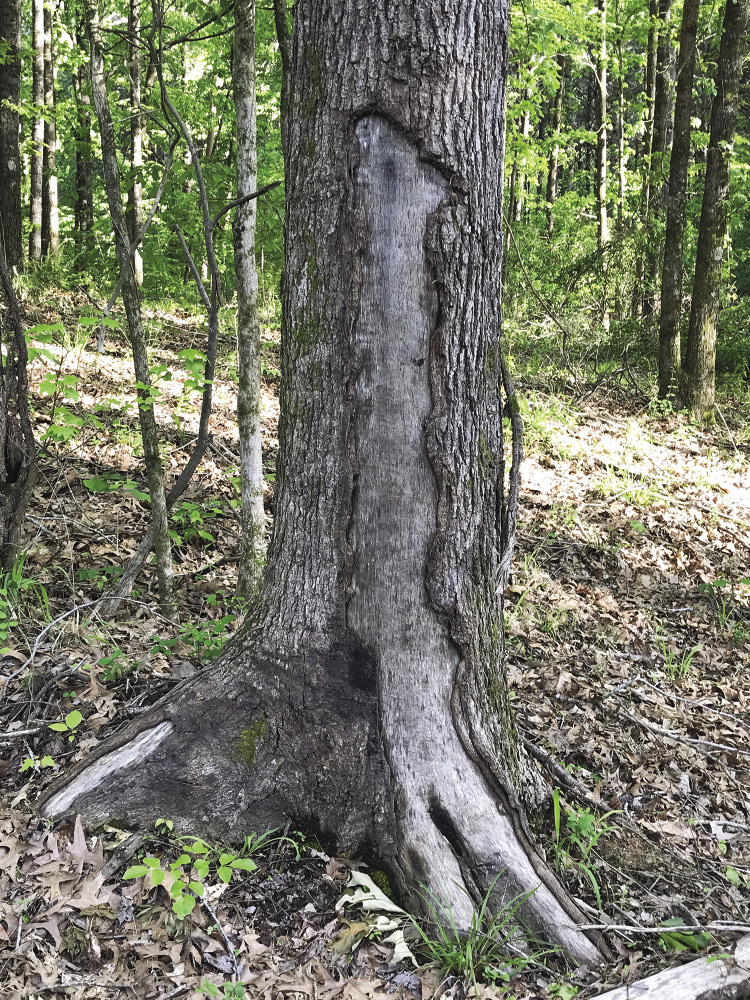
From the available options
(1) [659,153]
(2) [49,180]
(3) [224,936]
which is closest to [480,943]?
(3) [224,936]

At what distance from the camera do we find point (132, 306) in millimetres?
3613

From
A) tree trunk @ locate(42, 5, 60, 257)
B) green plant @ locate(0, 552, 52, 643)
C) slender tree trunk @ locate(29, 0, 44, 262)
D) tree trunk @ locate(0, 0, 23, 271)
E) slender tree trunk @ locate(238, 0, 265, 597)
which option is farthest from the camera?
tree trunk @ locate(42, 5, 60, 257)

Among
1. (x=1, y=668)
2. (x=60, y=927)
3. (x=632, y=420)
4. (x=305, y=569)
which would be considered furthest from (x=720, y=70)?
(x=60, y=927)

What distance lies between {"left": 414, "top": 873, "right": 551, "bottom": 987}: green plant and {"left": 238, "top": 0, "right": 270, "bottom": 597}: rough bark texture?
6.98ft

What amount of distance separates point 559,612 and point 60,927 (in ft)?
11.5

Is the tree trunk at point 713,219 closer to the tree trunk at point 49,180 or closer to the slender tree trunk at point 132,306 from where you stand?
the slender tree trunk at point 132,306

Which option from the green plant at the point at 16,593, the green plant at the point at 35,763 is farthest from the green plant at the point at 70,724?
the green plant at the point at 16,593

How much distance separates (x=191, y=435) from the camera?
5633mm

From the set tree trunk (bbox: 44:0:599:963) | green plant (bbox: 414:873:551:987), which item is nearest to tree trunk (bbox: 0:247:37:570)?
tree trunk (bbox: 44:0:599:963)

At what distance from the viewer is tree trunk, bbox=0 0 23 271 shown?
23.2 ft

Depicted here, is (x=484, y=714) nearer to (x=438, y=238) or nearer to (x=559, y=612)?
(x=438, y=238)

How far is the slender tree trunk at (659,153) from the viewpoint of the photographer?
11.2m

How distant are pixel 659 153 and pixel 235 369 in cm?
893

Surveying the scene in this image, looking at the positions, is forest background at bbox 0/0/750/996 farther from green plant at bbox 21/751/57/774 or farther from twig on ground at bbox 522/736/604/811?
twig on ground at bbox 522/736/604/811
